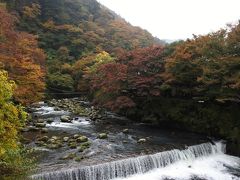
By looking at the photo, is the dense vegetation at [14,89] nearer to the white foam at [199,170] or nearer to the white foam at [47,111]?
the white foam at [47,111]

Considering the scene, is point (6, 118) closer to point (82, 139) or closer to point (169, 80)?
point (82, 139)

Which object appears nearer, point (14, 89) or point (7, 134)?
point (7, 134)

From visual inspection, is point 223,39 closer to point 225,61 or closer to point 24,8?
point 225,61

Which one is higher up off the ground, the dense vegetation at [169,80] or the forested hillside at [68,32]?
the forested hillside at [68,32]

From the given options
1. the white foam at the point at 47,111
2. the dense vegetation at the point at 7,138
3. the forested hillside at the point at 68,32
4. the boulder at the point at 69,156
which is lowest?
the boulder at the point at 69,156

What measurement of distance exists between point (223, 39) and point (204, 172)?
396 inches

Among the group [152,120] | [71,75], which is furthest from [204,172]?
[71,75]

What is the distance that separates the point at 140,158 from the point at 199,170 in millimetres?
3923

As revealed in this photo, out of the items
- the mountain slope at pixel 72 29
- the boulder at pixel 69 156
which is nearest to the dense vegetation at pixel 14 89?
the boulder at pixel 69 156

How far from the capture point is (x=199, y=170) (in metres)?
20.2

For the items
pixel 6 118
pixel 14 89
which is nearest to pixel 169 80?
pixel 14 89

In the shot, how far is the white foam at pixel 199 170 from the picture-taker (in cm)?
1901

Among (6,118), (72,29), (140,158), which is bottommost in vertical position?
(140,158)

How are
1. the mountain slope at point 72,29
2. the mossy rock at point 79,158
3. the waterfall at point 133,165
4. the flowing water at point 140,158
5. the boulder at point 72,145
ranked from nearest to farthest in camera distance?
the waterfall at point 133,165 → the flowing water at point 140,158 → the mossy rock at point 79,158 → the boulder at point 72,145 → the mountain slope at point 72,29
